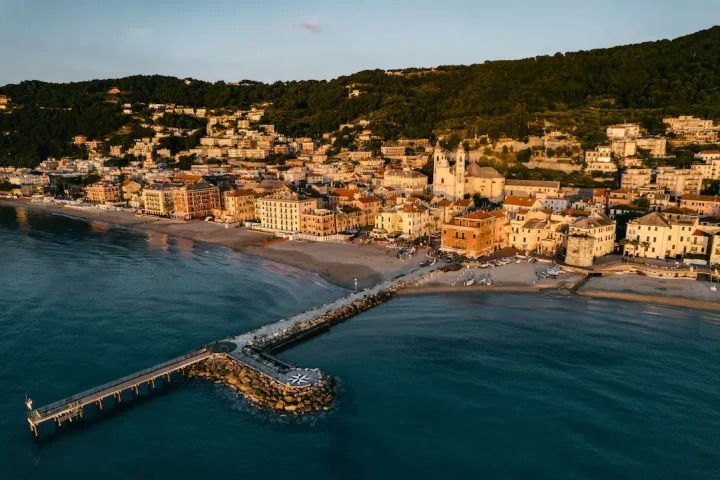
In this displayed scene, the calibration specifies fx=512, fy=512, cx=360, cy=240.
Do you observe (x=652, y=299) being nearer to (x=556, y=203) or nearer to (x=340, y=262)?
(x=556, y=203)

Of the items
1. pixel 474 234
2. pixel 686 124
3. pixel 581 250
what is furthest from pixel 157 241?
pixel 686 124

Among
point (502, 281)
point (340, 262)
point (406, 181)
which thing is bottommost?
point (502, 281)

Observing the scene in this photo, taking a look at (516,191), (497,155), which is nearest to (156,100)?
(497,155)

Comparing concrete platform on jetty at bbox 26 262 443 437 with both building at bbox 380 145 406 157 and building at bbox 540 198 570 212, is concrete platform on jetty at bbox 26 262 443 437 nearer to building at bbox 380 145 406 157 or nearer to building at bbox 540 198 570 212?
building at bbox 540 198 570 212

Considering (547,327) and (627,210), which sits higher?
(627,210)

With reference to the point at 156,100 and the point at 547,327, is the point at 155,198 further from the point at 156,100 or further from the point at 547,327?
the point at 156,100

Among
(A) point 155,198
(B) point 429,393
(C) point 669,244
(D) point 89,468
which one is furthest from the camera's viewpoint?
(A) point 155,198

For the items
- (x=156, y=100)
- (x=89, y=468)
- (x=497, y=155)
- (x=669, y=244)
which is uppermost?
(x=156, y=100)
